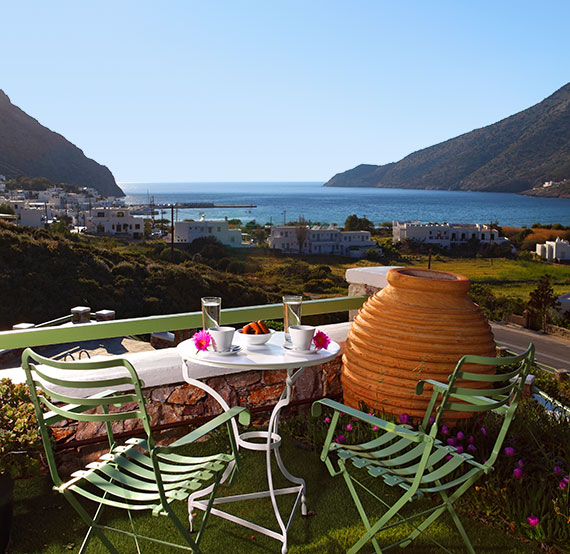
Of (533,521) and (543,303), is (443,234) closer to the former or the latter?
(543,303)

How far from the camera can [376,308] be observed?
8.84 feet

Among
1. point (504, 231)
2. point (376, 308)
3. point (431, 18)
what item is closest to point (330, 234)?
point (504, 231)

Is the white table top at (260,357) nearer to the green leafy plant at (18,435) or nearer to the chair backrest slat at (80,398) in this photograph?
the chair backrest slat at (80,398)

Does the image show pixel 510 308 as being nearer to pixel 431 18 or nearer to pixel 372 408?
pixel 431 18

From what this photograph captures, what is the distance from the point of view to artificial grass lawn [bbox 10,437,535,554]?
1908mm

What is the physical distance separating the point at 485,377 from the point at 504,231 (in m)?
28.5

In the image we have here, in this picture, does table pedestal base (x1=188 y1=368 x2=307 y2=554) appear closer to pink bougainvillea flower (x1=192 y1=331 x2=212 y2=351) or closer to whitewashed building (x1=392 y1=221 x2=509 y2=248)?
pink bougainvillea flower (x1=192 y1=331 x2=212 y2=351)

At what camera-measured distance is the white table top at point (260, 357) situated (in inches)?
71.2

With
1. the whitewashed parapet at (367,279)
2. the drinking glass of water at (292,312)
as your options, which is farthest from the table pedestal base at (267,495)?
the whitewashed parapet at (367,279)

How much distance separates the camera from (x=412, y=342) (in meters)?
2.51

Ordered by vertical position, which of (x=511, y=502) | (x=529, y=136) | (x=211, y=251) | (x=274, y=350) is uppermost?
(x=529, y=136)

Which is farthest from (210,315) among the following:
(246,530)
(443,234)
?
(443,234)

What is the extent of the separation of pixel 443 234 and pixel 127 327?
81.3 feet

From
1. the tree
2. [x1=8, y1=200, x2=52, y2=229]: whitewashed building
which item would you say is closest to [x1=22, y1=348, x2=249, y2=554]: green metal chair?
the tree
